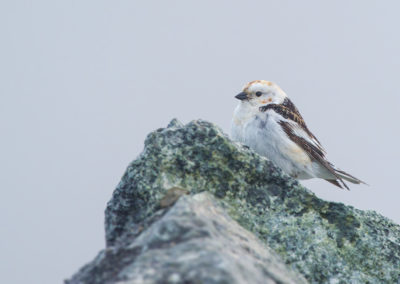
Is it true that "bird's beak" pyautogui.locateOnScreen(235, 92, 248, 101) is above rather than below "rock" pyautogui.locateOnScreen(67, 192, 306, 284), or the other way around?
above

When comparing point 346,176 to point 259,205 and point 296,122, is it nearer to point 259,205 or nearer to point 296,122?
point 296,122

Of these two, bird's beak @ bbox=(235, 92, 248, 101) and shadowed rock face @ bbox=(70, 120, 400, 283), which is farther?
bird's beak @ bbox=(235, 92, 248, 101)

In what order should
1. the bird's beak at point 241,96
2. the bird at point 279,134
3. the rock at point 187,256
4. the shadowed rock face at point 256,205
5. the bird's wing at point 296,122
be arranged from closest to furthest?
the rock at point 187,256, the shadowed rock face at point 256,205, the bird at point 279,134, the bird's wing at point 296,122, the bird's beak at point 241,96

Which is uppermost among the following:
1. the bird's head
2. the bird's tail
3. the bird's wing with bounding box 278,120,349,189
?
the bird's head

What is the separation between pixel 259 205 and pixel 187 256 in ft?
5.79

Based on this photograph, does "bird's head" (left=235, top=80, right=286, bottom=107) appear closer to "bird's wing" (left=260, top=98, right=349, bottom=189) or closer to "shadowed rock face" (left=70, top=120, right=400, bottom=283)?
Result: "bird's wing" (left=260, top=98, right=349, bottom=189)

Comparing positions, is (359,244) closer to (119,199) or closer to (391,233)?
(391,233)

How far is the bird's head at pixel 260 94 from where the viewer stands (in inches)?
352

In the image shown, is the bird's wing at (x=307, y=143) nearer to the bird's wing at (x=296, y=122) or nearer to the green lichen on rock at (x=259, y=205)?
the bird's wing at (x=296, y=122)

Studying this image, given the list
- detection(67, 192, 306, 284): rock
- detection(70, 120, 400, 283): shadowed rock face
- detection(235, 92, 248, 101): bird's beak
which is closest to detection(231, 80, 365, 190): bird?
detection(235, 92, 248, 101): bird's beak

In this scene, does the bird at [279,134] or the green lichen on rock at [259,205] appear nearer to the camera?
the green lichen on rock at [259,205]

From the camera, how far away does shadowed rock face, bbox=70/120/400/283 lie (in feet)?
14.1

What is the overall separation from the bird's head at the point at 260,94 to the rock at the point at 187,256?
5.32 metres

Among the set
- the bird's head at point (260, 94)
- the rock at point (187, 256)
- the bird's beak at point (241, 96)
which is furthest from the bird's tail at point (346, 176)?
the rock at point (187, 256)
